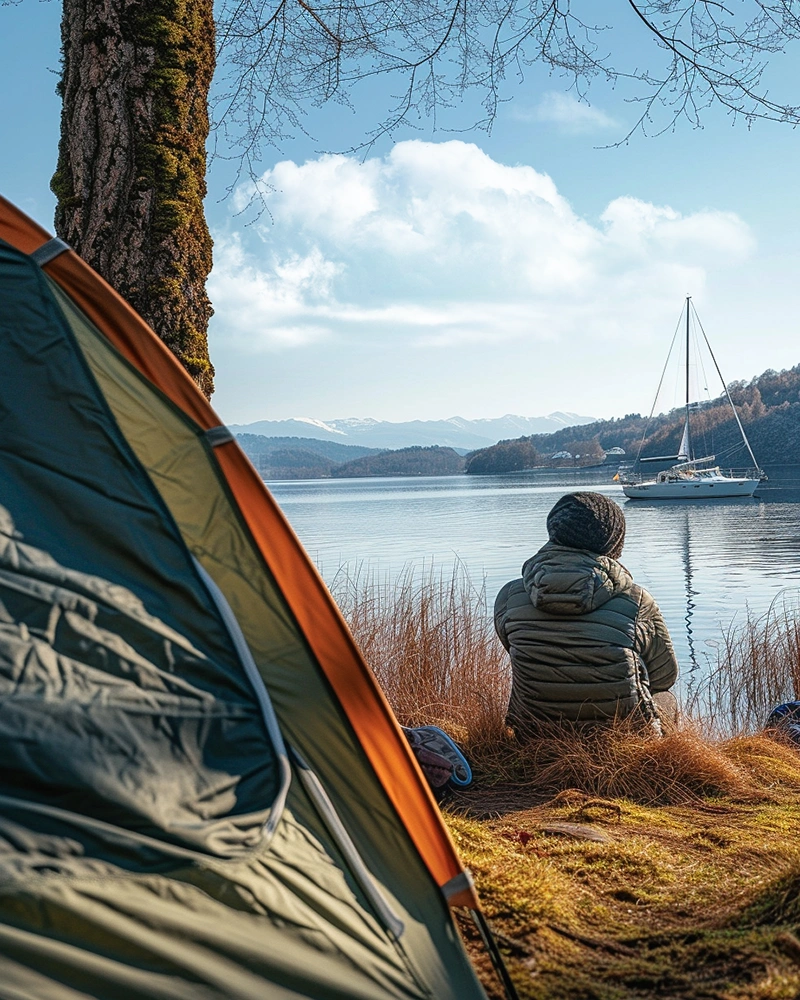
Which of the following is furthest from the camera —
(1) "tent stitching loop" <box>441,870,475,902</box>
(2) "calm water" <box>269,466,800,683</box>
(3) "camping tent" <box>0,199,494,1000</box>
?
(2) "calm water" <box>269,466,800,683</box>

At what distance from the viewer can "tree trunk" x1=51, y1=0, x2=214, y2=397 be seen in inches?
148

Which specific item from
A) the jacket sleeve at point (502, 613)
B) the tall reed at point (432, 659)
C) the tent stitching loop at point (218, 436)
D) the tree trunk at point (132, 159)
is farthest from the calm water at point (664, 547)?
the tent stitching loop at point (218, 436)

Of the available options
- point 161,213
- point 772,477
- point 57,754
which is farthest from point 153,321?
point 772,477

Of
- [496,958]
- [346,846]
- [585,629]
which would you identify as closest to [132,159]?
[585,629]

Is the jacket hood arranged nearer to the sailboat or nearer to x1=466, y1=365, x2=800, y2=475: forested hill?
the sailboat

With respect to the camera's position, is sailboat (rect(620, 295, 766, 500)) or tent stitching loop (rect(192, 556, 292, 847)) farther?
sailboat (rect(620, 295, 766, 500))

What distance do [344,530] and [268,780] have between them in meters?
32.4

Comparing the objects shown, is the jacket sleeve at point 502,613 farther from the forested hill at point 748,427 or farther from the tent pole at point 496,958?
the forested hill at point 748,427

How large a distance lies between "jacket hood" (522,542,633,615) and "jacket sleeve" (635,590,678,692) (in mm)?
153

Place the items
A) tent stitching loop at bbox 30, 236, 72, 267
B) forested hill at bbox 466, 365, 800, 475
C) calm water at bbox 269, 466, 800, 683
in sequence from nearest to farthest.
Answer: tent stitching loop at bbox 30, 236, 72, 267, calm water at bbox 269, 466, 800, 683, forested hill at bbox 466, 365, 800, 475

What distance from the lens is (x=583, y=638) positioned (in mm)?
3957

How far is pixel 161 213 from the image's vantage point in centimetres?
379

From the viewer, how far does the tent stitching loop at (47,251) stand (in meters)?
2.30

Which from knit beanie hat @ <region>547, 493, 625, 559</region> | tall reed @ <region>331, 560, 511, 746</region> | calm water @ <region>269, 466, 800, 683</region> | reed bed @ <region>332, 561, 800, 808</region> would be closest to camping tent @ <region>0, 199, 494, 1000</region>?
reed bed @ <region>332, 561, 800, 808</region>
